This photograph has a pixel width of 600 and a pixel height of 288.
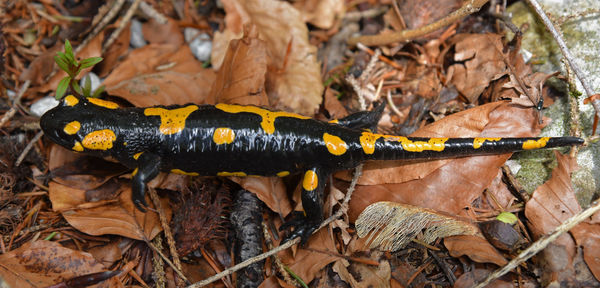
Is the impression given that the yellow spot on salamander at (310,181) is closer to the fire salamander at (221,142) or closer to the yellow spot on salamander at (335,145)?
the fire salamander at (221,142)

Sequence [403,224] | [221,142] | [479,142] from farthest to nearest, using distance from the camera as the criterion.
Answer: [221,142] → [479,142] → [403,224]

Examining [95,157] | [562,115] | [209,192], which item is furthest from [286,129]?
[562,115]

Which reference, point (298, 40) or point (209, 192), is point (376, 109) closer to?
point (298, 40)

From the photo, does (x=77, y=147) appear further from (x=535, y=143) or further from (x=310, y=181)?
(x=535, y=143)

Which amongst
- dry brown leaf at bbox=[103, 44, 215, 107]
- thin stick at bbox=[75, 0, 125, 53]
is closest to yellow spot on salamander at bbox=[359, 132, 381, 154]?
dry brown leaf at bbox=[103, 44, 215, 107]

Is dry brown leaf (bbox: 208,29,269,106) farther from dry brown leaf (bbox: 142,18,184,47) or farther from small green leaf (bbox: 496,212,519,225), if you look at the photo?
small green leaf (bbox: 496,212,519,225)

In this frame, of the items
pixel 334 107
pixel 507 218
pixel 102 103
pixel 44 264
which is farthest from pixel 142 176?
pixel 507 218
